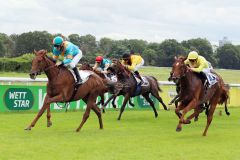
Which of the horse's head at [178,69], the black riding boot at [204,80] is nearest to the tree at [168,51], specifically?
the black riding boot at [204,80]

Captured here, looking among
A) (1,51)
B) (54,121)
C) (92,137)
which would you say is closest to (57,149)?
(92,137)

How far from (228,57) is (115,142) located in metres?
41.1

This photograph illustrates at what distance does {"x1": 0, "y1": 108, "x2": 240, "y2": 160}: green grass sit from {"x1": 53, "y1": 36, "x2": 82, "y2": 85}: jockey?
1429 millimetres

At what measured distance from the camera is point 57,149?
781 centimetres

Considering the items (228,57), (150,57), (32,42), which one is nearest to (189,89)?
(150,57)

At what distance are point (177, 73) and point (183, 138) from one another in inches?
52.0

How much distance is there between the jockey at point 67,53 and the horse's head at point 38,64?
1.35 feet

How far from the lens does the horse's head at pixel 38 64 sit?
9930 mm

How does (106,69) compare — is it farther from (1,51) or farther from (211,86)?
(1,51)

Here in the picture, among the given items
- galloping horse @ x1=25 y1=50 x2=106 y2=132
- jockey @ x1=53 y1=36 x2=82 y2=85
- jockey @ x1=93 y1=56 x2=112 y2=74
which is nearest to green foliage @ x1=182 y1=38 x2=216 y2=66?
jockey @ x1=93 y1=56 x2=112 y2=74

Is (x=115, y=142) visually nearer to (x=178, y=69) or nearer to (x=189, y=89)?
(x=178, y=69)

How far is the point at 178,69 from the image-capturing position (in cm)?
994

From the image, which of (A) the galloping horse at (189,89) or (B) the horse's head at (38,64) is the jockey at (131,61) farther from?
(B) the horse's head at (38,64)

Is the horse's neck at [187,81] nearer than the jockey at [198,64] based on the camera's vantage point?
Yes
